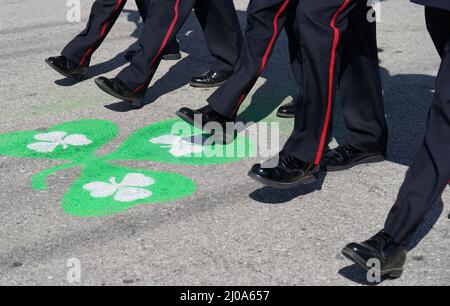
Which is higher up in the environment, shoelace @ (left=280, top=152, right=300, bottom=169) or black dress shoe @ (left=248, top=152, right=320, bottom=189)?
shoelace @ (left=280, top=152, right=300, bottom=169)

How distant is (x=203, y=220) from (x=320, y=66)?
0.90 metres

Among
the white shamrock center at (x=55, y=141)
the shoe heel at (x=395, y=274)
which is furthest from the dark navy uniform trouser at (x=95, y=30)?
the shoe heel at (x=395, y=274)

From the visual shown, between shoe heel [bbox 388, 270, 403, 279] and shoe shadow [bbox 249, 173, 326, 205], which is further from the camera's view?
shoe shadow [bbox 249, 173, 326, 205]

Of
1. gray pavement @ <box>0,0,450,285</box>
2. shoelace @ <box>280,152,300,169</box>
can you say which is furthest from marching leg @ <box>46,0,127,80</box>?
shoelace @ <box>280,152,300,169</box>

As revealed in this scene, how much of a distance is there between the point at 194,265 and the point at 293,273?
1.33ft

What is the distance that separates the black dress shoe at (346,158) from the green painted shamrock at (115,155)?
0.51 metres

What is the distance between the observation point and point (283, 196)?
4.27 m

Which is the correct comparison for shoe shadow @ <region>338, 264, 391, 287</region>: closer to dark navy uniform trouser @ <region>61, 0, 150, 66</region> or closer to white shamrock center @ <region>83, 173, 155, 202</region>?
white shamrock center @ <region>83, 173, 155, 202</region>

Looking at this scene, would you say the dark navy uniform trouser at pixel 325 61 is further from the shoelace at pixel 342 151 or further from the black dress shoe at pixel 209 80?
the black dress shoe at pixel 209 80

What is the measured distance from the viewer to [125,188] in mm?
4355

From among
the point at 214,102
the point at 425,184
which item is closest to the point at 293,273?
the point at 425,184

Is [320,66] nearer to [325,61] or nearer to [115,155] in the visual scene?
[325,61]

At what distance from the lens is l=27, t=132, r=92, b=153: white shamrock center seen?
194 inches

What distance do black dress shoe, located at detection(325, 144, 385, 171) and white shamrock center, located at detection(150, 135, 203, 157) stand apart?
0.75 metres
